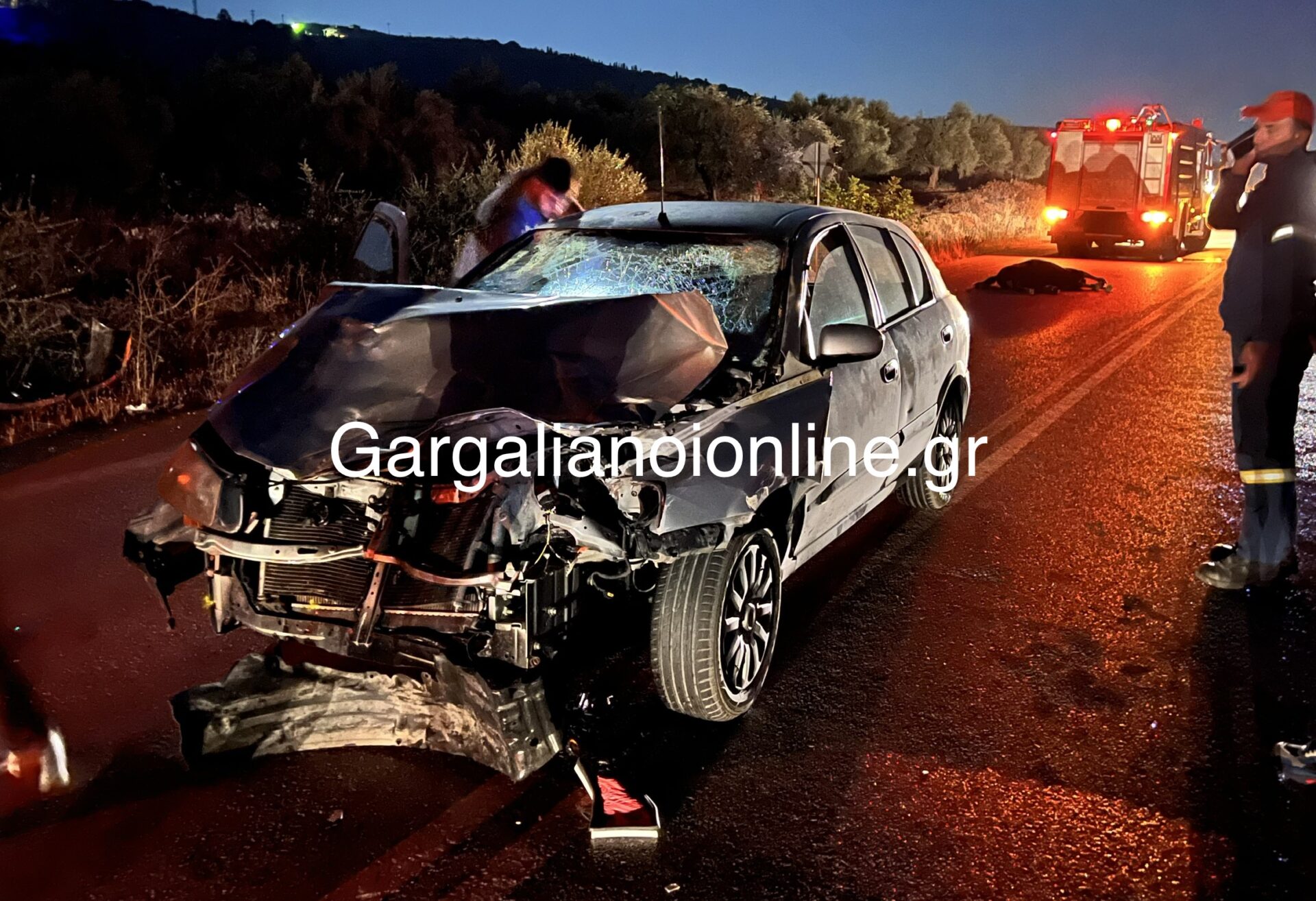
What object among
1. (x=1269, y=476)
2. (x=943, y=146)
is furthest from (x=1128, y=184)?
(x=943, y=146)

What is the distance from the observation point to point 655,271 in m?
4.39

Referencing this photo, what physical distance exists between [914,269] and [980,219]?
24.3 m

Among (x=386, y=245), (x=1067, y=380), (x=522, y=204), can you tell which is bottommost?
(x=1067, y=380)

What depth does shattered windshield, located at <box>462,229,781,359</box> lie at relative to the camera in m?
4.06

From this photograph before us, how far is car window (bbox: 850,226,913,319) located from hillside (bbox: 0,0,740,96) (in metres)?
33.7

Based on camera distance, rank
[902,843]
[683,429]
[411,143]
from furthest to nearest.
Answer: [411,143], [683,429], [902,843]

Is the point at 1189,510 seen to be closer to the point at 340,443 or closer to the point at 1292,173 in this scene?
the point at 1292,173

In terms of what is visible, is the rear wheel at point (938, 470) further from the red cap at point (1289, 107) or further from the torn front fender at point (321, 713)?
the torn front fender at point (321, 713)

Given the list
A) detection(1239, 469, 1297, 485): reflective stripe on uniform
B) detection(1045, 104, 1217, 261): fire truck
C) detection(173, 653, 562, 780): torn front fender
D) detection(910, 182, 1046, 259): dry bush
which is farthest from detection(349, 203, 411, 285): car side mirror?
detection(1045, 104, 1217, 261): fire truck

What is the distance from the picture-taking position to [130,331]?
8539 millimetres

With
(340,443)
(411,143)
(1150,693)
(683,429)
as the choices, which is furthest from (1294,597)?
(411,143)

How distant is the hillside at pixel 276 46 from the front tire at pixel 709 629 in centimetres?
3520

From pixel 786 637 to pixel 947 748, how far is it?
96 centimetres

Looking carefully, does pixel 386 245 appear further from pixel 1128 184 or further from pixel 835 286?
pixel 1128 184
